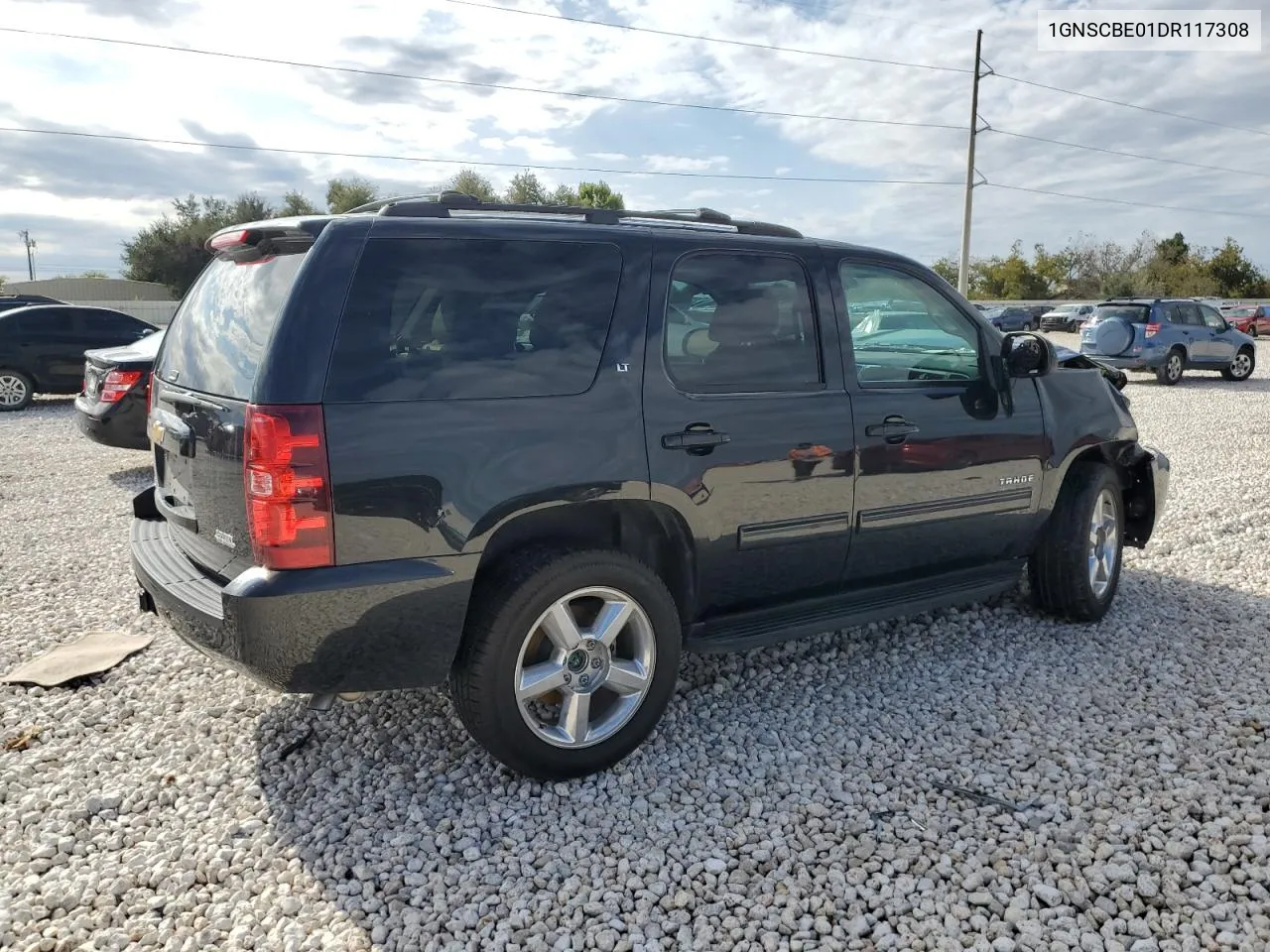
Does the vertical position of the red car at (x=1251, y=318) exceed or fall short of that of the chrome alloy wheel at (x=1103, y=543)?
it exceeds it

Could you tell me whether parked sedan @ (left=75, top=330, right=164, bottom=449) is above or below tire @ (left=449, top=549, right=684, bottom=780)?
above

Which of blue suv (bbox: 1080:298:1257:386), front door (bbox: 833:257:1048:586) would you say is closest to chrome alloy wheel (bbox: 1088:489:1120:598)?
front door (bbox: 833:257:1048:586)

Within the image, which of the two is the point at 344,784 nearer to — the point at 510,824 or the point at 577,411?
the point at 510,824

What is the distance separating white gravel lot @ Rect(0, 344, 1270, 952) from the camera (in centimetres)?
260

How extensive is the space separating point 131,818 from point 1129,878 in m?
3.10

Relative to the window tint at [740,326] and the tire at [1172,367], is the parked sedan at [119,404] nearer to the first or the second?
the window tint at [740,326]

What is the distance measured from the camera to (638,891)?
8.93ft

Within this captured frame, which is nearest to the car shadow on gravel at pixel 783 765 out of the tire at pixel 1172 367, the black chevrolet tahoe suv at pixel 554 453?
the black chevrolet tahoe suv at pixel 554 453

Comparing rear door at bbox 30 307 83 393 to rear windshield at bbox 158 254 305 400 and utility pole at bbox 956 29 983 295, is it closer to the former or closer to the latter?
rear windshield at bbox 158 254 305 400

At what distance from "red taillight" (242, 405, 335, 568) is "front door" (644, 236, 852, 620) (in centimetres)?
112

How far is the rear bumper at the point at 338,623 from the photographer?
2770 mm

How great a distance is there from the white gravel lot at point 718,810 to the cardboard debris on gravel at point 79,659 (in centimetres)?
10

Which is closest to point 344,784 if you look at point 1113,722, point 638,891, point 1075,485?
point 638,891

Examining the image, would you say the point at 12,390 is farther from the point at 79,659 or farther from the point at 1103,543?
the point at 1103,543
